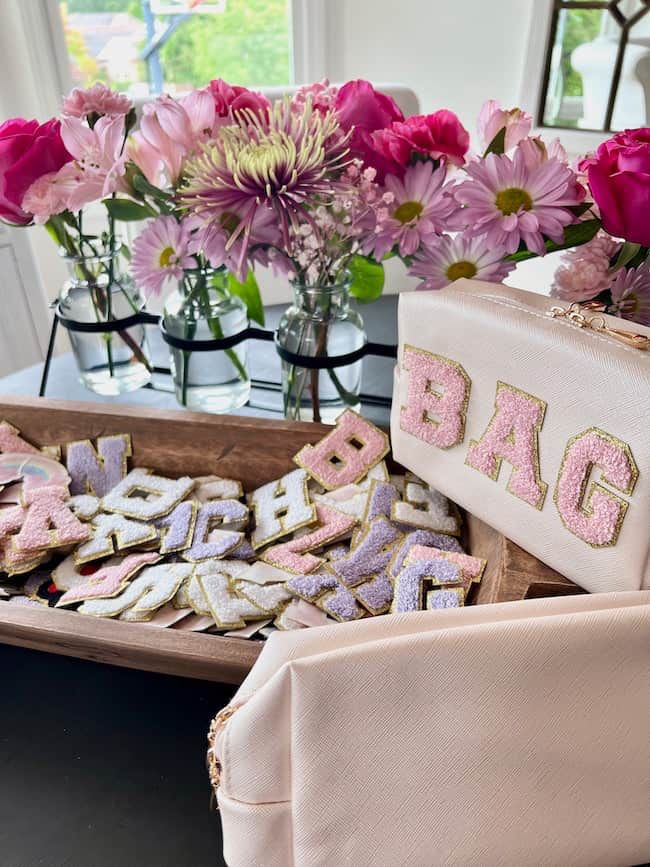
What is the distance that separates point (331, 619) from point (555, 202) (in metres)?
0.35

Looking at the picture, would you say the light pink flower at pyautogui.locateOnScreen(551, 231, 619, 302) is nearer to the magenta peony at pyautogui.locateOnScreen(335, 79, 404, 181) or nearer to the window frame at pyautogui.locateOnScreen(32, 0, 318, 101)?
the magenta peony at pyautogui.locateOnScreen(335, 79, 404, 181)

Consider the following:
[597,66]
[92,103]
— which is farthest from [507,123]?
[597,66]

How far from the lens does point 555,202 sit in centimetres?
51

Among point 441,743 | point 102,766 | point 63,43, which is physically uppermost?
point 63,43

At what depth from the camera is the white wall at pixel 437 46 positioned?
5.66ft

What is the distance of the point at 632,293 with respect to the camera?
0.55 m

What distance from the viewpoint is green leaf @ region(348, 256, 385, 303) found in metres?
0.68

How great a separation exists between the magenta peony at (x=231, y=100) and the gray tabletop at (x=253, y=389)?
32 cm

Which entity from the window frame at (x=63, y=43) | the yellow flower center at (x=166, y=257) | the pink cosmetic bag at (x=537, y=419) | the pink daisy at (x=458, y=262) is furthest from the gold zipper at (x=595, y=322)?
the window frame at (x=63, y=43)

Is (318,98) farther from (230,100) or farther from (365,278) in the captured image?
(365,278)

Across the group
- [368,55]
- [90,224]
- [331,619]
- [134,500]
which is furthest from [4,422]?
[368,55]

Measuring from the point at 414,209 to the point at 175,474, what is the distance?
0.33 m

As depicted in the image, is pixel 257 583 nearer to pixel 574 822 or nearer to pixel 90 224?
pixel 574 822

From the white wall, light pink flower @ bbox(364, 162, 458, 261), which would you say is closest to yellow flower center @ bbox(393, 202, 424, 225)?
light pink flower @ bbox(364, 162, 458, 261)
